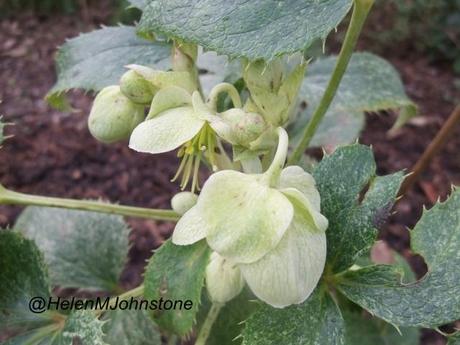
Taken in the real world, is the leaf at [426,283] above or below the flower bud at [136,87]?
below

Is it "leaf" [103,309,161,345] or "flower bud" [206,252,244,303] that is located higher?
"flower bud" [206,252,244,303]

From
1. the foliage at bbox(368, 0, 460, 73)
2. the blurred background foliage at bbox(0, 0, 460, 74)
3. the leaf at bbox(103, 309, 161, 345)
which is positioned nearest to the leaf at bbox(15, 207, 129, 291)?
the leaf at bbox(103, 309, 161, 345)

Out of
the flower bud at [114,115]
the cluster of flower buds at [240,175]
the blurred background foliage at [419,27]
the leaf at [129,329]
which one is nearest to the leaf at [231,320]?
the leaf at [129,329]

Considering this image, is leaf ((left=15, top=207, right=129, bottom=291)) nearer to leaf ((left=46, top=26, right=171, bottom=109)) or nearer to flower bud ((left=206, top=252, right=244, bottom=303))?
leaf ((left=46, top=26, right=171, bottom=109))

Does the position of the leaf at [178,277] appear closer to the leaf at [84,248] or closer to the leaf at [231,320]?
the leaf at [231,320]

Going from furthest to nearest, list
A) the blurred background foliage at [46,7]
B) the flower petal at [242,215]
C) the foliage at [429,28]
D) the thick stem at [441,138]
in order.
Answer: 1. the blurred background foliage at [46,7]
2. the foliage at [429,28]
3. the thick stem at [441,138]
4. the flower petal at [242,215]

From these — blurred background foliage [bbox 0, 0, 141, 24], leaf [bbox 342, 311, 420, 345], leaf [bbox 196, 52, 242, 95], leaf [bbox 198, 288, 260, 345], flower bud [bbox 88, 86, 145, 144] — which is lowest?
blurred background foliage [bbox 0, 0, 141, 24]
